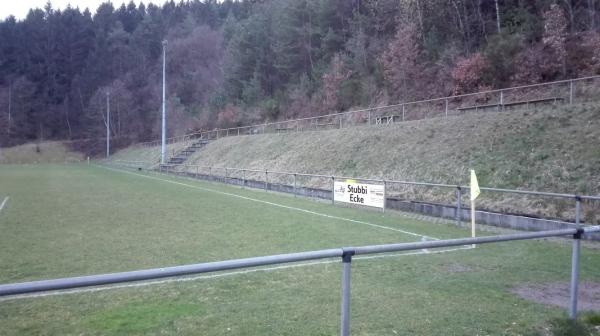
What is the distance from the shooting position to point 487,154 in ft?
52.6

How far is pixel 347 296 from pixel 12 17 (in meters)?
149

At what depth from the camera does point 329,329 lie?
15.7 ft

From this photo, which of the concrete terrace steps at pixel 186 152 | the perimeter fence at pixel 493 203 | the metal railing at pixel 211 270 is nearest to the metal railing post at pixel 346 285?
the metal railing at pixel 211 270

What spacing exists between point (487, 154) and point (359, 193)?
15.8 feet

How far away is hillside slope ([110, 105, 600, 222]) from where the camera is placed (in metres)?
12.8

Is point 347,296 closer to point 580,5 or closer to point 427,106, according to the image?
point 427,106

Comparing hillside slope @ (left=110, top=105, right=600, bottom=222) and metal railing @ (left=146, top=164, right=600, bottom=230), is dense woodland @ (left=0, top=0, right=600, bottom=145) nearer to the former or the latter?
hillside slope @ (left=110, top=105, right=600, bottom=222)

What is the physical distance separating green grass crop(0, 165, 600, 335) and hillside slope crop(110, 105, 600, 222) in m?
3.09

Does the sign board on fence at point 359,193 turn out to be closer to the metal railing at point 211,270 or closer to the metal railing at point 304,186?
the metal railing at point 304,186

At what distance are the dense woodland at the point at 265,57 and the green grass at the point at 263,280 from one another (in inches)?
732

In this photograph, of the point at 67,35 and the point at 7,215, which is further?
the point at 67,35

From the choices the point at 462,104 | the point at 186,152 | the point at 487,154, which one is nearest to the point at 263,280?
the point at 487,154

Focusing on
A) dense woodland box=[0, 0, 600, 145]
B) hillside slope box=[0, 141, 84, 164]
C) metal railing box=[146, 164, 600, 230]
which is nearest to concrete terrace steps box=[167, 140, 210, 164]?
dense woodland box=[0, 0, 600, 145]

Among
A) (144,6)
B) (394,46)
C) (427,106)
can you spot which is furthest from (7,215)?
(144,6)
